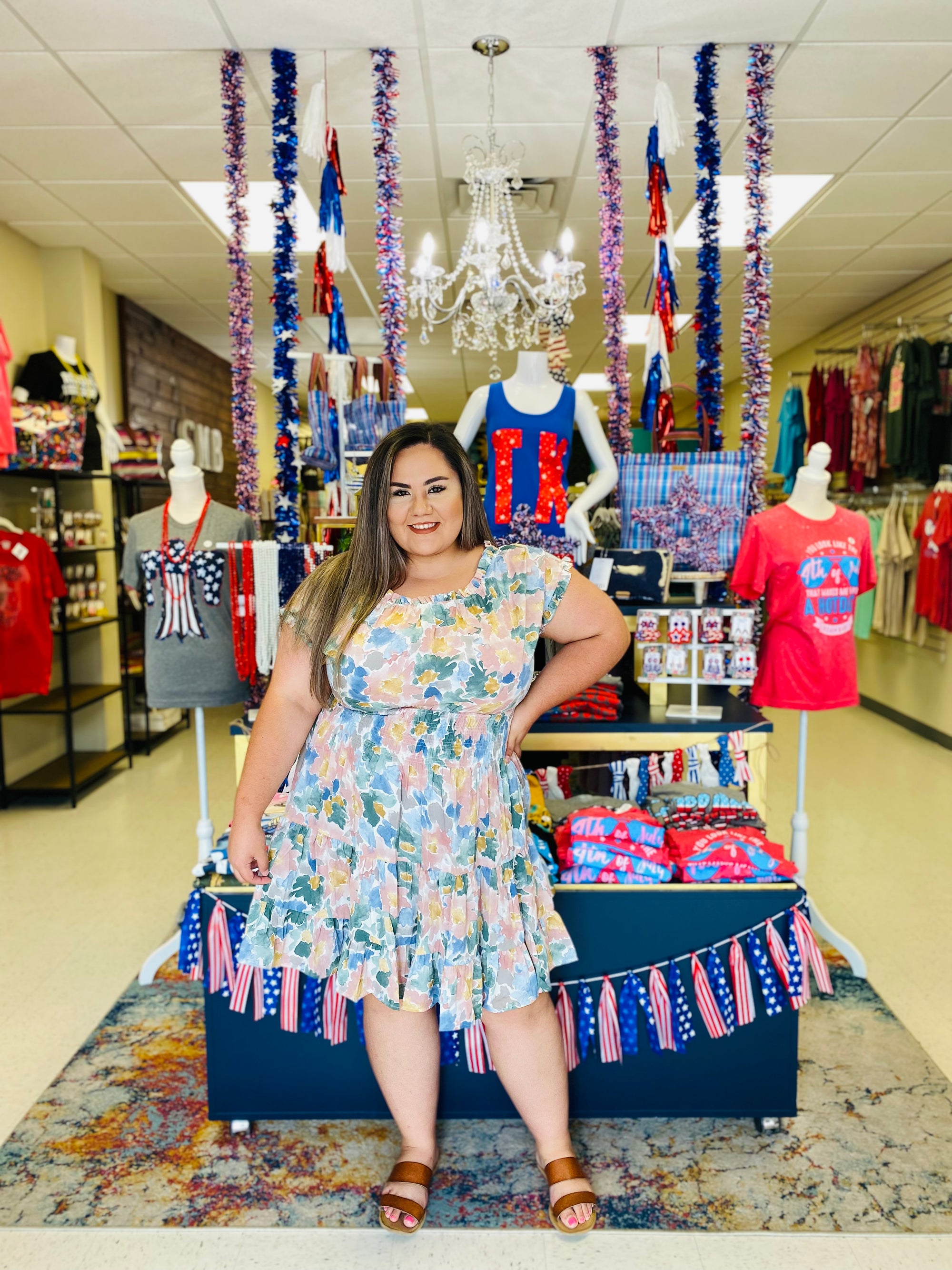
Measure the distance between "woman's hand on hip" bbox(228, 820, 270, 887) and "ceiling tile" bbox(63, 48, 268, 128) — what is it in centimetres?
286

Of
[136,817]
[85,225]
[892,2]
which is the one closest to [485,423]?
[892,2]

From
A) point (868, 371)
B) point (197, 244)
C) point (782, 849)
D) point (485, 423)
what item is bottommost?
point (782, 849)

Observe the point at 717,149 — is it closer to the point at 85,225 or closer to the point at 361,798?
the point at 361,798

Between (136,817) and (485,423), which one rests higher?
(485,423)

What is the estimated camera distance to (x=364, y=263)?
5797mm

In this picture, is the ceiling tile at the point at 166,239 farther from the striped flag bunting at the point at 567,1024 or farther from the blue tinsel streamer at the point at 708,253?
the striped flag bunting at the point at 567,1024

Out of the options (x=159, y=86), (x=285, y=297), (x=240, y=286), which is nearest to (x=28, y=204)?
(x=159, y=86)

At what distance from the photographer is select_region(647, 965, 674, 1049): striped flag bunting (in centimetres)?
215

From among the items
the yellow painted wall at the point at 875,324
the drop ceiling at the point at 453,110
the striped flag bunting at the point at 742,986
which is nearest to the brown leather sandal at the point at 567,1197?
the striped flag bunting at the point at 742,986

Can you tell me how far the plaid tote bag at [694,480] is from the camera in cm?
309

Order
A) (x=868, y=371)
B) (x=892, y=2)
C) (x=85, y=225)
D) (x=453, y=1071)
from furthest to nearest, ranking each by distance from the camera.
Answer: (x=868, y=371) < (x=85, y=225) < (x=892, y=2) < (x=453, y=1071)

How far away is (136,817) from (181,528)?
223cm

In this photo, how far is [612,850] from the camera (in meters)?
2.21

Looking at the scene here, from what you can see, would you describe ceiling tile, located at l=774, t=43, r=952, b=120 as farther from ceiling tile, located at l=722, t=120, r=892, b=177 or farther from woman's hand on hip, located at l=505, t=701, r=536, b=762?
woman's hand on hip, located at l=505, t=701, r=536, b=762
